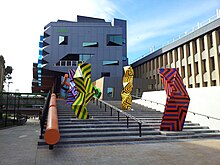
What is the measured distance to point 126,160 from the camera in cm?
592

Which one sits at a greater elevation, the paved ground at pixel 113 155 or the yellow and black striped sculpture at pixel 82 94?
the yellow and black striped sculpture at pixel 82 94

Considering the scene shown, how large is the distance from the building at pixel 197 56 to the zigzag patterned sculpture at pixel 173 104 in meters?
17.6

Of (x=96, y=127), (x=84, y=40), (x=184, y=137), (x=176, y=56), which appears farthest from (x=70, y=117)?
(x=84, y=40)

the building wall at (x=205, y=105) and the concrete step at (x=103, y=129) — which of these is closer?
the concrete step at (x=103, y=129)

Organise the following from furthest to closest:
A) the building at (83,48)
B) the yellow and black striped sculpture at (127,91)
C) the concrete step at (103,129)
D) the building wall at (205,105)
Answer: the building at (83,48)
the yellow and black striped sculpture at (127,91)
the building wall at (205,105)
the concrete step at (103,129)

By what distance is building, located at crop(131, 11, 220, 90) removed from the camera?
26473 mm

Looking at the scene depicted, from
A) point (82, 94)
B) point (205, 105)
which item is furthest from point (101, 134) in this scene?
point (205, 105)

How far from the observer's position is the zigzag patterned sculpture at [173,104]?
416 inches

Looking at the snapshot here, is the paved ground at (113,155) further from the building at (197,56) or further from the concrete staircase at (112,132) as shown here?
the building at (197,56)

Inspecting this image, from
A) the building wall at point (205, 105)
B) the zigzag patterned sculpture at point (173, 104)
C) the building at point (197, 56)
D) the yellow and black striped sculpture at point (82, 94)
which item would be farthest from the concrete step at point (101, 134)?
the building at point (197, 56)

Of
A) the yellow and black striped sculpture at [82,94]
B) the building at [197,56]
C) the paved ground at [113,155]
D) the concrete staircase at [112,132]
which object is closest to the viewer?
the paved ground at [113,155]

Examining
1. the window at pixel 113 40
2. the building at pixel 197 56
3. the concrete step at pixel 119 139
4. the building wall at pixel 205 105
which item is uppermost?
→ the window at pixel 113 40

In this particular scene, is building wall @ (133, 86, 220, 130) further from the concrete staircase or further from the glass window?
the glass window

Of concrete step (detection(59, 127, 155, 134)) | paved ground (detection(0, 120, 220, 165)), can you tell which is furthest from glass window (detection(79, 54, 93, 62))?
paved ground (detection(0, 120, 220, 165))
